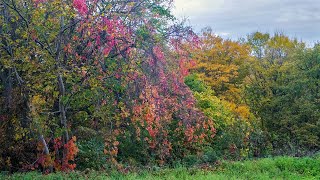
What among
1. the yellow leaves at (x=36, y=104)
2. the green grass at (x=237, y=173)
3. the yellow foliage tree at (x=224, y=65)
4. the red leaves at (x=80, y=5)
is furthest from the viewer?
the yellow foliage tree at (x=224, y=65)

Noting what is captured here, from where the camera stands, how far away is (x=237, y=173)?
34.5 ft

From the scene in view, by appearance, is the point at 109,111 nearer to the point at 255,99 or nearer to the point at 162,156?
the point at 162,156

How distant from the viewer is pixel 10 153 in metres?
10.9

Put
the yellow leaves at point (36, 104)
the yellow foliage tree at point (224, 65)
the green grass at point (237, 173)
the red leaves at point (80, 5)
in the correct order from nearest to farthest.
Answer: the red leaves at point (80, 5) → the green grass at point (237, 173) → the yellow leaves at point (36, 104) → the yellow foliage tree at point (224, 65)

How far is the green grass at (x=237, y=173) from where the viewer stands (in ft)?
28.8

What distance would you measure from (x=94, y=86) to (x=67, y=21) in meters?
1.96

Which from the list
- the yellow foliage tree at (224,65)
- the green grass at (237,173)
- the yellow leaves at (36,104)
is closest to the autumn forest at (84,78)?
the yellow leaves at (36,104)

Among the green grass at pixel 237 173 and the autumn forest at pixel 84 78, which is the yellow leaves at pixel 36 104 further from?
the green grass at pixel 237 173

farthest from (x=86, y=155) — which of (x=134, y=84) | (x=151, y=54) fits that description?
(x=151, y=54)

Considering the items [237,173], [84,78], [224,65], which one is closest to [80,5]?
[84,78]

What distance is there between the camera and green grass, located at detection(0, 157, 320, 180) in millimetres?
8789

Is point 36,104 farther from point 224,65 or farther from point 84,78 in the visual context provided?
point 224,65

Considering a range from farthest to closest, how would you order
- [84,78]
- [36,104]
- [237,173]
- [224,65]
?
[224,65], [237,173], [84,78], [36,104]

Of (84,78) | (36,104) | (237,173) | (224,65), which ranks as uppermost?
(224,65)
